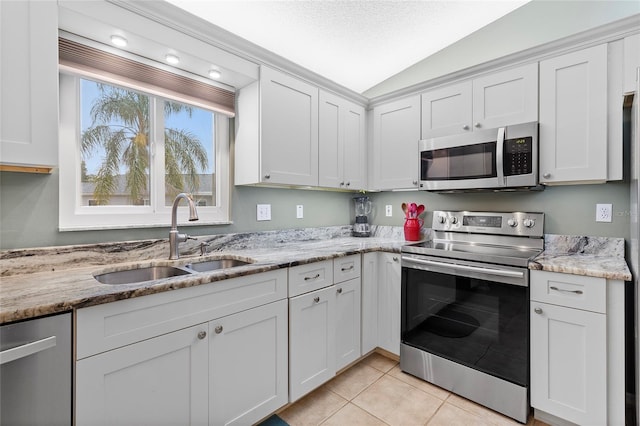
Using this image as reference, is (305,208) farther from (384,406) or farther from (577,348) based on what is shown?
(577,348)

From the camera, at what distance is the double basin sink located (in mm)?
1482

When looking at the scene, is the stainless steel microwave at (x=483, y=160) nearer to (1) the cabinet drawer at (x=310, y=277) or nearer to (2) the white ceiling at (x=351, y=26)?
(2) the white ceiling at (x=351, y=26)

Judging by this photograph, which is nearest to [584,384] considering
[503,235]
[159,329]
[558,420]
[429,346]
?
[558,420]

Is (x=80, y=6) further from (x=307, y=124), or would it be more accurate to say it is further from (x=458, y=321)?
(x=458, y=321)

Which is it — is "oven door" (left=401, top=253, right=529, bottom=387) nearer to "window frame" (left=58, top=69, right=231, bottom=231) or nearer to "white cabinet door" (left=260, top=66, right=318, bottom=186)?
"white cabinet door" (left=260, top=66, right=318, bottom=186)

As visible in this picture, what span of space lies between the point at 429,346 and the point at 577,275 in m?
0.97

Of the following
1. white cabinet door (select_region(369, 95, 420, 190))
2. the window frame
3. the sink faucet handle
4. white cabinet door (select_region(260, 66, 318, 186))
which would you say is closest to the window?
the window frame

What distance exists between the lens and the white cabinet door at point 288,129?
197 cm

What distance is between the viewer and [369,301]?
2.24 m

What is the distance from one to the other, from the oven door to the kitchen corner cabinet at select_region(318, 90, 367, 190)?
2.91 ft

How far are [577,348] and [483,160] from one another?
120 cm

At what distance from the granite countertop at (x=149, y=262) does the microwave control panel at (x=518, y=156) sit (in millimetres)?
541

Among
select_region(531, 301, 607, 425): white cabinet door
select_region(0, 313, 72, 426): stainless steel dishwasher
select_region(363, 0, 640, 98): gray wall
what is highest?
select_region(363, 0, 640, 98): gray wall

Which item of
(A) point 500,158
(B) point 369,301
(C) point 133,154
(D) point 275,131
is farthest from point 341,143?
(C) point 133,154
